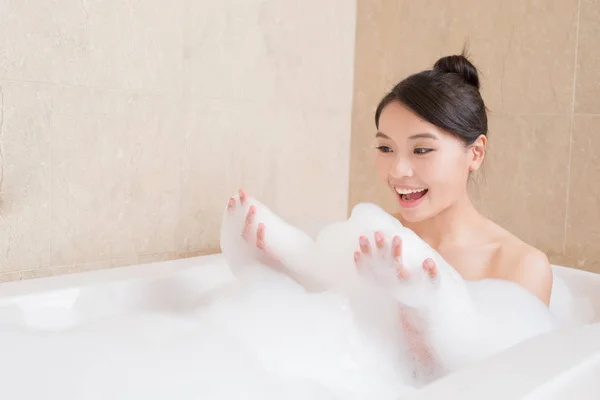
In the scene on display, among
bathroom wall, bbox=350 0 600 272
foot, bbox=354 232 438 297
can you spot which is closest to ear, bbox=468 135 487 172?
bathroom wall, bbox=350 0 600 272

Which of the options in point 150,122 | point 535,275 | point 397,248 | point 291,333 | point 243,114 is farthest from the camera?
point 243,114

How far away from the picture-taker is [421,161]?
1358 millimetres

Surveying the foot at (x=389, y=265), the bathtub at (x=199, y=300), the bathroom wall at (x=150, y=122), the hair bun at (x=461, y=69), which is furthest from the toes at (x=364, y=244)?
the bathroom wall at (x=150, y=122)

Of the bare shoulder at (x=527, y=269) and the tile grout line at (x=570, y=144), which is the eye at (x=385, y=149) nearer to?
the bare shoulder at (x=527, y=269)

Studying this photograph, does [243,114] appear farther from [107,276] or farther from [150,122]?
[107,276]

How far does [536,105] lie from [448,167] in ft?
2.19

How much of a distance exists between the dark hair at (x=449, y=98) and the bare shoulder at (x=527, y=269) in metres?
0.26

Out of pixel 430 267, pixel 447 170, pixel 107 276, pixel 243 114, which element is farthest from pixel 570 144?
pixel 107 276

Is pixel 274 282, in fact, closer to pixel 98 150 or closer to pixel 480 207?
pixel 98 150

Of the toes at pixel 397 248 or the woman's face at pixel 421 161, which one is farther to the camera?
the woman's face at pixel 421 161

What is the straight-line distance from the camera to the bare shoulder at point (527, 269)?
1.29 meters

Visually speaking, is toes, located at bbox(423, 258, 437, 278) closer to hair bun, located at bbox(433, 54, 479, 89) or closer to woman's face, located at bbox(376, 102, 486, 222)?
woman's face, located at bbox(376, 102, 486, 222)

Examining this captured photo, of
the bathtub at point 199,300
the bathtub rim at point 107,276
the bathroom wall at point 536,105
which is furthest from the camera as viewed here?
the bathroom wall at point 536,105

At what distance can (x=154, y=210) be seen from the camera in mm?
1627
